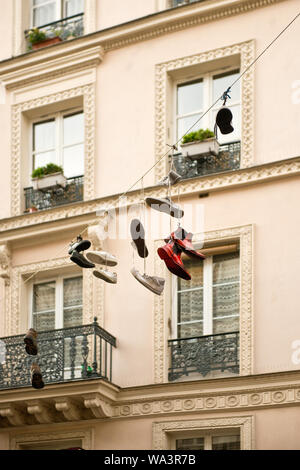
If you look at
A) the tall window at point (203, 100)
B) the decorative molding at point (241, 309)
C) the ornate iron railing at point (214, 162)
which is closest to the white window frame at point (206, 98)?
the tall window at point (203, 100)

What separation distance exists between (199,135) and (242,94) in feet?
2.76

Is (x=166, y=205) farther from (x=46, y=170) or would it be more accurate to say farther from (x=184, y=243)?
(x=46, y=170)

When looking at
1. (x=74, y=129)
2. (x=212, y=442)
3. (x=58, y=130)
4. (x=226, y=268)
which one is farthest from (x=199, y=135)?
(x=212, y=442)

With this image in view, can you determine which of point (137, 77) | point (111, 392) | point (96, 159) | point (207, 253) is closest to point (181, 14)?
point (137, 77)

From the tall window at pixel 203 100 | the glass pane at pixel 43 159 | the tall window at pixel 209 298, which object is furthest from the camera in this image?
the glass pane at pixel 43 159

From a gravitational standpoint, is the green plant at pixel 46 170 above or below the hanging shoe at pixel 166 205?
above

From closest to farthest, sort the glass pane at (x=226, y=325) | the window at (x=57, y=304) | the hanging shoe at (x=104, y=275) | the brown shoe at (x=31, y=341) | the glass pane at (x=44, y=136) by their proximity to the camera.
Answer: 1. the hanging shoe at (x=104, y=275)
2. the brown shoe at (x=31, y=341)
3. the glass pane at (x=226, y=325)
4. the window at (x=57, y=304)
5. the glass pane at (x=44, y=136)

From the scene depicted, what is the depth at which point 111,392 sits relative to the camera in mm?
16359

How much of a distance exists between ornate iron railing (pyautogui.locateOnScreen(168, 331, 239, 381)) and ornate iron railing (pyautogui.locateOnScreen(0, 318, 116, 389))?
0.97 metres

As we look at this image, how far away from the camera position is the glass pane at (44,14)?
19.6 metres

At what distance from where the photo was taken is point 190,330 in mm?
16594

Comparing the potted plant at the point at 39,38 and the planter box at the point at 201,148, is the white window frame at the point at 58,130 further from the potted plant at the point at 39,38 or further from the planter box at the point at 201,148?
the planter box at the point at 201,148

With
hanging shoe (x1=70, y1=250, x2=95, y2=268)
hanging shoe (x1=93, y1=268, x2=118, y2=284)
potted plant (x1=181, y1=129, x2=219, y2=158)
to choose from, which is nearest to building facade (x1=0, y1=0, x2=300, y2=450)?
potted plant (x1=181, y1=129, x2=219, y2=158)

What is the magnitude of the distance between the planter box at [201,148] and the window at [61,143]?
6.82 feet
